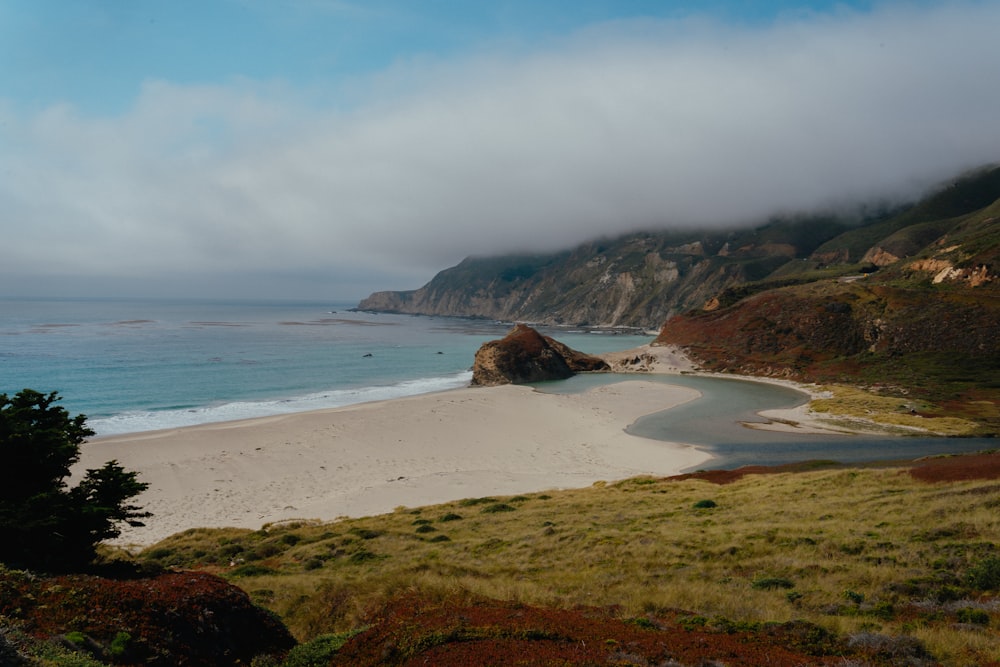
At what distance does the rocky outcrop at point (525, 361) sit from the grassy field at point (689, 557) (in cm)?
5470

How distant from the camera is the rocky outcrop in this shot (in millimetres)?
79000

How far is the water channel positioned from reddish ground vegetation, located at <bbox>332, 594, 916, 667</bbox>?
88.1ft

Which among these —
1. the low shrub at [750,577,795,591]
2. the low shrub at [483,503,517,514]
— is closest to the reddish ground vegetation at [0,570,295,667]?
the low shrub at [750,577,795,591]

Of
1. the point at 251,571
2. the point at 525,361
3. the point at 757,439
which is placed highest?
the point at 525,361

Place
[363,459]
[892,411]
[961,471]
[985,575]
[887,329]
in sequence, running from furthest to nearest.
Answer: [887,329], [892,411], [363,459], [961,471], [985,575]

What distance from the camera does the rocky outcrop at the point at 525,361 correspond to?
259 ft

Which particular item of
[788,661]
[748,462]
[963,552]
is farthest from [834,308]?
[788,661]

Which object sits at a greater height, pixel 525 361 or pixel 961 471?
pixel 961 471

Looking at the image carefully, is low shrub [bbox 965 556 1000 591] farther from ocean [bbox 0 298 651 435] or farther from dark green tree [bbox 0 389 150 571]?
ocean [bbox 0 298 651 435]

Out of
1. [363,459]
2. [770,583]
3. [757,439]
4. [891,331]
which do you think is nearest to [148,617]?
[770,583]

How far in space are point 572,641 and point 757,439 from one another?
38.7 m

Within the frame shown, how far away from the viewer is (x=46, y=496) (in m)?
Answer: 11.1

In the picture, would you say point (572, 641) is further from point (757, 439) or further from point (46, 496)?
point (757, 439)

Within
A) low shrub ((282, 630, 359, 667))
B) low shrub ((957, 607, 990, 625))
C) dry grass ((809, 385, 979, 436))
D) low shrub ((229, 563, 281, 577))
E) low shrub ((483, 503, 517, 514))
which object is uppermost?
low shrub ((282, 630, 359, 667))
